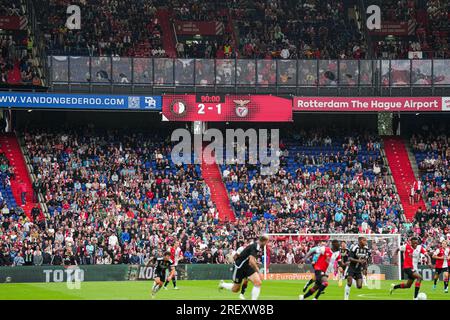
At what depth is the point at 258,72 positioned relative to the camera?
5972 cm

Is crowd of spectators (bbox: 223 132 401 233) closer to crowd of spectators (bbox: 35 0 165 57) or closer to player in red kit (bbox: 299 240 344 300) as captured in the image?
crowd of spectators (bbox: 35 0 165 57)

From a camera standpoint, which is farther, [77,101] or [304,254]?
[77,101]

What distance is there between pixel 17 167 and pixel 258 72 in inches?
628

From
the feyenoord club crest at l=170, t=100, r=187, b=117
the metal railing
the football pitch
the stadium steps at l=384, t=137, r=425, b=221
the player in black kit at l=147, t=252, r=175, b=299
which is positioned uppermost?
the metal railing

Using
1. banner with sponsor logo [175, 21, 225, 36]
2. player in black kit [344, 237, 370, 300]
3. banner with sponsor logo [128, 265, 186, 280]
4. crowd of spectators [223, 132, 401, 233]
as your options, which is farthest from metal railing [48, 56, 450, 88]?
player in black kit [344, 237, 370, 300]

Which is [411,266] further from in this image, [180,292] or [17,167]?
[17,167]

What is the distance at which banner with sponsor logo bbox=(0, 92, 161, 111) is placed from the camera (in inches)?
2212

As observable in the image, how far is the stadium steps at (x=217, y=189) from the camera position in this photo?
181 feet

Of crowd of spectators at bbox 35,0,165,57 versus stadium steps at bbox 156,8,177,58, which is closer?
crowd of spectators at bbox 35,0,165,57

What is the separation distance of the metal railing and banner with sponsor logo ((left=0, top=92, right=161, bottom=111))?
4.13ft

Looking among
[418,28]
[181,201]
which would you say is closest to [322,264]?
[181,201]

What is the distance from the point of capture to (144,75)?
58969mm
